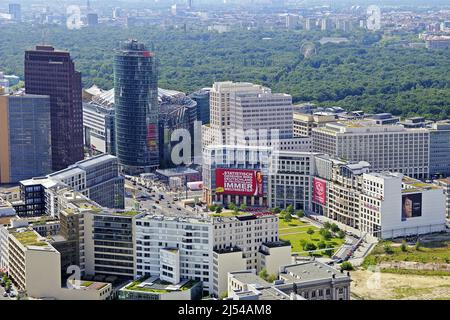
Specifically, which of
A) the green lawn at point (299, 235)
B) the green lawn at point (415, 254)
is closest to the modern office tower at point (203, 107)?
the green lawn at point (299, 235)

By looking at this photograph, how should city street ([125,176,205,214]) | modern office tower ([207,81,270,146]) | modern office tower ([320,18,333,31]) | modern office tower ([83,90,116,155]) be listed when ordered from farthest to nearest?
modern office tower ([320,18,333,31]) → modern office tower ([83,90,116,155]) → modern office tower ([207,81,270,146]) → city street ([125,176,205,214])

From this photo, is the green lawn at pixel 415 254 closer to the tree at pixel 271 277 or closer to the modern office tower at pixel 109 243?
the tree at pixel 271 277

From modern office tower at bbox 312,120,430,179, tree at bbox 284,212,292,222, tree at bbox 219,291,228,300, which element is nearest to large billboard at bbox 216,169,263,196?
tree at bbox 284,212,292,222

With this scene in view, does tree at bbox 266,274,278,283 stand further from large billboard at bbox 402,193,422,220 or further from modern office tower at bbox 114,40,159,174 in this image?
modern office tower at bbox 114,40,159,174

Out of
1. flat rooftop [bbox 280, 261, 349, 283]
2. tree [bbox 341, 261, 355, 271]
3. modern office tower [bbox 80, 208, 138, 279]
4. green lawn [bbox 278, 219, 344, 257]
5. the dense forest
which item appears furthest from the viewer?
the dense forest

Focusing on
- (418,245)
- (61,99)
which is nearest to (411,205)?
(418,245)

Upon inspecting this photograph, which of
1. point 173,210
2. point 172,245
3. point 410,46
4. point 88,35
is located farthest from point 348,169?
point 88,35
